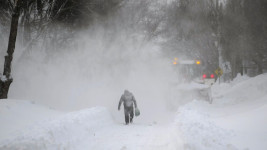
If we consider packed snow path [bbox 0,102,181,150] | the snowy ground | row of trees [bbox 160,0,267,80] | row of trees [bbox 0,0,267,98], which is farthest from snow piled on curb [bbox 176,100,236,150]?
row of trees [bbox 160,0,267,80]

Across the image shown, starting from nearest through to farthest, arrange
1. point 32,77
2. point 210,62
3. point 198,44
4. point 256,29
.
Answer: point 32,77 → point 256,29 → point 198,44 → point 210,62

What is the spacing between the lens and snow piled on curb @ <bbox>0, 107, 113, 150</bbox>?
524cm

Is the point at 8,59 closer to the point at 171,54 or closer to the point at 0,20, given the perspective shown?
Answer: the point at 0,20

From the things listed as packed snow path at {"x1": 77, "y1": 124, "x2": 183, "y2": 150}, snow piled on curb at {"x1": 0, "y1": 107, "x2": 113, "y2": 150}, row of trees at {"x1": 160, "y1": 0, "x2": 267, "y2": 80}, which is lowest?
packed snow path at {"x1": 77, "y1": 124, "x2": 183, "y2": 150}

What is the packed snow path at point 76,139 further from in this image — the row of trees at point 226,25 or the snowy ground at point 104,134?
the row of trees at point 226,25

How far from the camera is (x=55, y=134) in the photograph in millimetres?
6262

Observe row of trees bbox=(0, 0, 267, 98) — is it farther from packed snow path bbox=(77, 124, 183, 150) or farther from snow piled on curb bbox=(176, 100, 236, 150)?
snow piled on curb bbox=(176, 100, 236, 150)

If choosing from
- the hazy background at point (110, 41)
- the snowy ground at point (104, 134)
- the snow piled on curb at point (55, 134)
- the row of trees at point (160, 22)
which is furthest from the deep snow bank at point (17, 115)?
the row of trees at point (160, 22)

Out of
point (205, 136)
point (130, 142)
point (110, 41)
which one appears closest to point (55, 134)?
point (130, 142)

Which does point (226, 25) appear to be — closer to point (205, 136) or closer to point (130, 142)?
point (130, 142)

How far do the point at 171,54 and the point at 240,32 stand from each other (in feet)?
43.6

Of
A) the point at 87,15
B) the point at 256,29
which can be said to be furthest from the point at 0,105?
the point at 256,29

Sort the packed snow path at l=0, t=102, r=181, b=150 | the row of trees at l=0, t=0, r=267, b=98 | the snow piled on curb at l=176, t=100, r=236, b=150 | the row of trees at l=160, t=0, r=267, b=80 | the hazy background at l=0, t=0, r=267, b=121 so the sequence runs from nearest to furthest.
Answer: the snow piled on curb at l=176, t=100, r=236, b=150
the packed snow path at l=0, t=102, r=181, b=150
the row of trees at l=0, t=0, r=267, b=98
the hazy background at l=0, t=0, r=267, b=121
the row of trees at l=160, t=0, r=267, b=80

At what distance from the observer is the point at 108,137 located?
7801 millimetres
